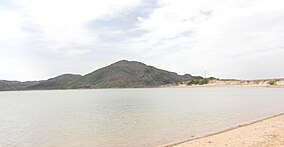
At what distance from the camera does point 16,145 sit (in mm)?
26938

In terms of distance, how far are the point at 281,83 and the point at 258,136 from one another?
190 m

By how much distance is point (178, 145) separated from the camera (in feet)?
72.4

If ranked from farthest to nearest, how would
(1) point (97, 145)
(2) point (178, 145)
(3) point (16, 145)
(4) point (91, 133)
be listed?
(4) point (91, 133), (3) point (16, 145), (1) point (97, 145), (2) point (178, 145)

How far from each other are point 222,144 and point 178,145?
3143 millimetres

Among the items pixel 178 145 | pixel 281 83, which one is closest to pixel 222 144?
pixel 178 145

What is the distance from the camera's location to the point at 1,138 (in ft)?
101

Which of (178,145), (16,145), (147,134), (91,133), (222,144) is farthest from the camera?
(91,133)

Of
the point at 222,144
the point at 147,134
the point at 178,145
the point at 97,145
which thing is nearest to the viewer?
the point at 222,144

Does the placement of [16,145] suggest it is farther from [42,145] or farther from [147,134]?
[147,134]

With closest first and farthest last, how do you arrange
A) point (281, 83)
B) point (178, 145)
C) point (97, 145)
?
point (178, 145) < point (97, 145) < point (281, 83)

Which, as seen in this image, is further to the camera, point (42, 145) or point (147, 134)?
point (147, 134)

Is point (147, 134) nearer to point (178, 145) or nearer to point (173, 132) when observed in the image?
point (173, 132)

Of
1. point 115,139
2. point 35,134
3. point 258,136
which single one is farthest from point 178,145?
point 35,134

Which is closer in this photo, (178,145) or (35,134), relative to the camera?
(178,145)
